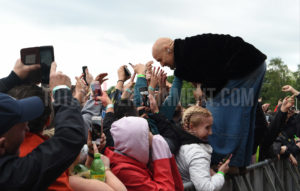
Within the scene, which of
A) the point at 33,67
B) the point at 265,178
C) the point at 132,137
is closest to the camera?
the point at 33,67

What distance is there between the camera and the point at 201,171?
314 cm

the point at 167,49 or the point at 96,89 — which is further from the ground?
the point at 167,49

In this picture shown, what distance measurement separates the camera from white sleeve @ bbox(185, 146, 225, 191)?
10.2 feet

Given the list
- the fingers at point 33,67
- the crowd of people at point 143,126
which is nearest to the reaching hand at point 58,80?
the crowd of people at point 143,126

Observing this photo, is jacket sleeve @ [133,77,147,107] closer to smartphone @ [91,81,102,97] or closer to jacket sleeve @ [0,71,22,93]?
smartphone @ [91,81,102,97]

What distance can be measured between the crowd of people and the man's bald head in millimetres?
10

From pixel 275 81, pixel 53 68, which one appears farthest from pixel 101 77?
pixel 275 81

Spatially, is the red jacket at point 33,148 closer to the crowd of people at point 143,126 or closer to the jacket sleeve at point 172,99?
the crowd of people at point 143,126

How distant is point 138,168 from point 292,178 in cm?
536

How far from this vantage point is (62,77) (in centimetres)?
207

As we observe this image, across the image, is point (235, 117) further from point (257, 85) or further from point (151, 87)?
point (151, 87)

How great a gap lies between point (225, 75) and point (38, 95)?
6.62 feet

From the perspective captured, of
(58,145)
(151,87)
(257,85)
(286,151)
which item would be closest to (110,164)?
(58,145)

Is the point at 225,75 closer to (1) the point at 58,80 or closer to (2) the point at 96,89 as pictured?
(2) the point at 96,89
